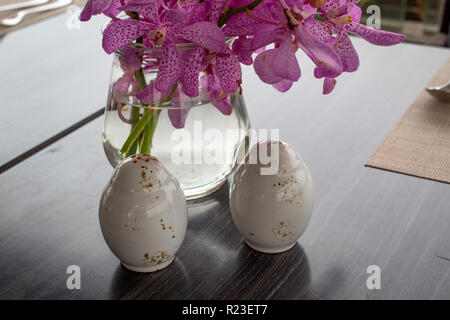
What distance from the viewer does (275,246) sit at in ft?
2.26

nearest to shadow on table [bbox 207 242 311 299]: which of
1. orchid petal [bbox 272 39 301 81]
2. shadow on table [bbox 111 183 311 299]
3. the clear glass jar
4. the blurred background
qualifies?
shadow on table [bbox 111 183 311 299]

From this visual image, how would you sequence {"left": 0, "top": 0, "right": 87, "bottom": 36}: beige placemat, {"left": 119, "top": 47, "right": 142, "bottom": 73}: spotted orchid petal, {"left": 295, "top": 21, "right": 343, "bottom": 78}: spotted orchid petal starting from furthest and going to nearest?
{"left": 0, "top": 0, "right": 87, "bottom": 36}: beige placemat < {"left": 119, "top": 47, "right": 142, "bottom": 73}: spotted orchid petal < {"left": 295, "top": 21, "right": 343, "bottom": 78}: spotted orchid petal

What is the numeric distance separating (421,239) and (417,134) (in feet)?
0.88

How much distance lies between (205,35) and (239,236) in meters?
0.25

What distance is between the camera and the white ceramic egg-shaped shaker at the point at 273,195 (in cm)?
65

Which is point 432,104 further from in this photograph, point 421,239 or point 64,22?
point 64,22

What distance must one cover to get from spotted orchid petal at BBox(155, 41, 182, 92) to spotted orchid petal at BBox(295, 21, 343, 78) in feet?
0.37

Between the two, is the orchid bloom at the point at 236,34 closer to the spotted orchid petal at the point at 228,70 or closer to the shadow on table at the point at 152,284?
the spotted orchid petal at the point at 228,70

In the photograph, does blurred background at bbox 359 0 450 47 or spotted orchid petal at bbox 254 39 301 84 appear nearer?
spotted orchid petal at bbox 254 39 301 84

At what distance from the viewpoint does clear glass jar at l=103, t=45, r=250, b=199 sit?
0.72 meters

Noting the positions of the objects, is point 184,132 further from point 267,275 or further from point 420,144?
point 420,144

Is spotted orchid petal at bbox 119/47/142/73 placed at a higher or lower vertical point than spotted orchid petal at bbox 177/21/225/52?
lower

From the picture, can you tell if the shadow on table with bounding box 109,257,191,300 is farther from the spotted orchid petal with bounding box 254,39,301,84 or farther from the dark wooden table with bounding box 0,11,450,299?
the spotted orchid petal with bounding box 254,39,301,84

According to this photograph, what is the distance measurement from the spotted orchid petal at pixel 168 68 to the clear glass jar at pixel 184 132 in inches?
3.8
